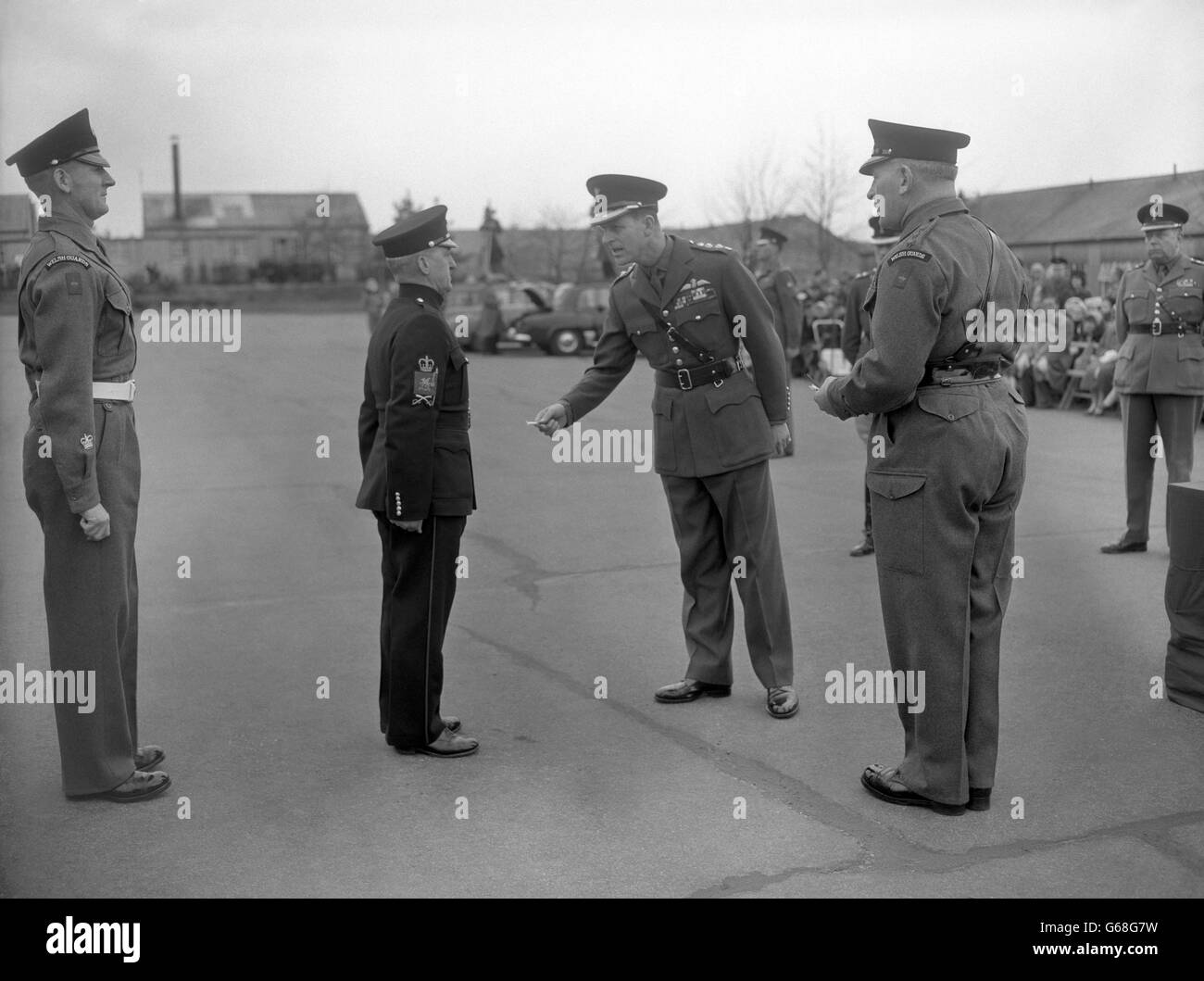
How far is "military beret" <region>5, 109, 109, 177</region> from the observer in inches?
173

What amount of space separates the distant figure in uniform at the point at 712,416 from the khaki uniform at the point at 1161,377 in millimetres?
3894

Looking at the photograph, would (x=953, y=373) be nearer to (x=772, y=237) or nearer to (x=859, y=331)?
(x=859, y=331)

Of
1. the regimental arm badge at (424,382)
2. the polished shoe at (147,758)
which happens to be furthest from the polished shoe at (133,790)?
the regimental arm badge at (424,382)

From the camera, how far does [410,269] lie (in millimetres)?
5000

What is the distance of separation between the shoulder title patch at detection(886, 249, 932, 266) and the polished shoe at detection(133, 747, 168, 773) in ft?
10.2

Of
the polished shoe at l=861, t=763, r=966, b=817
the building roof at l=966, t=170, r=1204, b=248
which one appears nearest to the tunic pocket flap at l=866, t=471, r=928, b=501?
the polished shoe at l=861, t=763, r=966, b=817

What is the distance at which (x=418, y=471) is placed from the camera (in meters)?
4.87

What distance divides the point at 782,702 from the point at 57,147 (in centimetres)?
334

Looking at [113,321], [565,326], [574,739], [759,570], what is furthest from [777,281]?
[565,326]

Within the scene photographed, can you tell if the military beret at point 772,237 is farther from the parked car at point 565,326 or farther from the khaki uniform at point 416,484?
the parked car at point 565,326

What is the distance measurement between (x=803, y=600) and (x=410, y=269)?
331 centimetres

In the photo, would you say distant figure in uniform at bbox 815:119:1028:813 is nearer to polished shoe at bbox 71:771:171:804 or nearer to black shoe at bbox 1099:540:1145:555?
polished shoe at bbox 71:771:171:804

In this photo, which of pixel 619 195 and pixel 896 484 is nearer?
pixel 896 484

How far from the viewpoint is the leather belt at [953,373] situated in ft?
14.2
